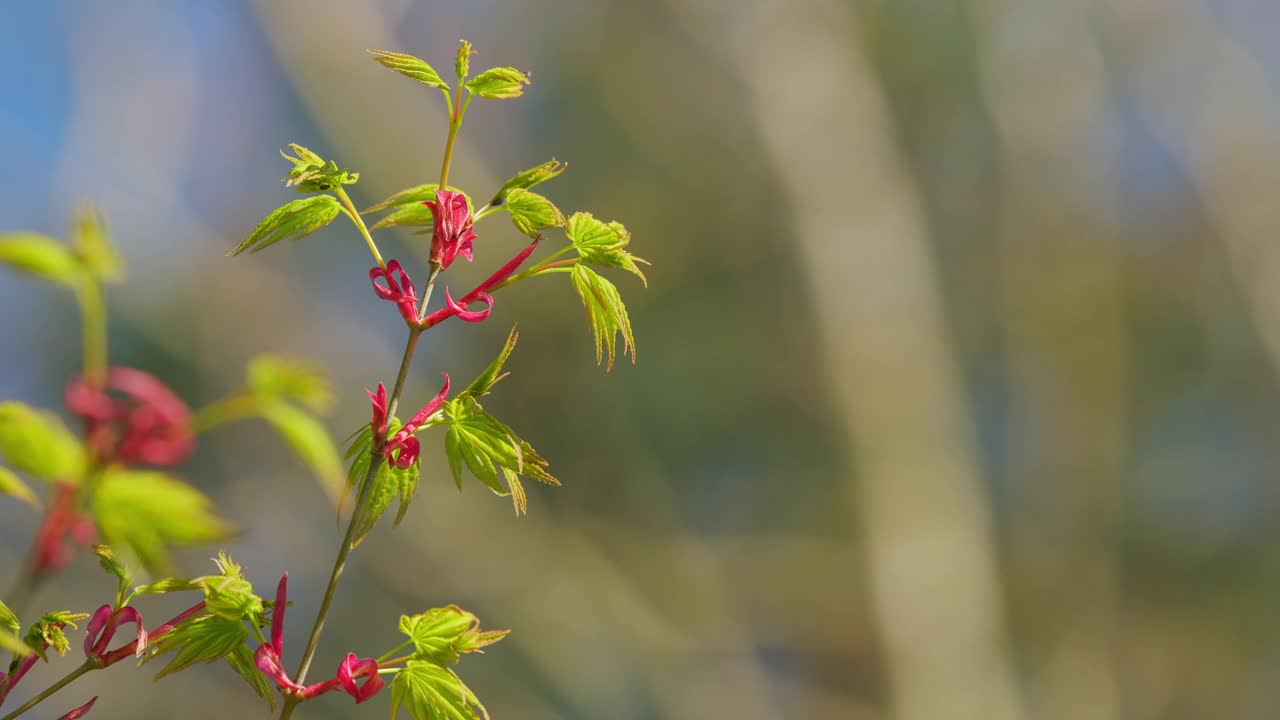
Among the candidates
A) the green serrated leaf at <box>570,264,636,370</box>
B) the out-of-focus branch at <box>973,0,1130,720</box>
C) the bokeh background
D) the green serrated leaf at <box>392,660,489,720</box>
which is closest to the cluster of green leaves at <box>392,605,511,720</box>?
the green serrated leaf at <box>392,660,489,720</box>

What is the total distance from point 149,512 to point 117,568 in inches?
→ 5.0

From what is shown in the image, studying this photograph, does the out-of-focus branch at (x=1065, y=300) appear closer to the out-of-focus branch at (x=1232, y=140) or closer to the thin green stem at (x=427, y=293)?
the out-of-focus branch at (x=1232, y=140)

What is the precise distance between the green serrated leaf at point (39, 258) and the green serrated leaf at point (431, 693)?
162 millimetres

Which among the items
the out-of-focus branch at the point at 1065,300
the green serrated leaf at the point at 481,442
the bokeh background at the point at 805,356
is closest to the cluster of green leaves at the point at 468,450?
the green serrated leaf at the point at 481,442

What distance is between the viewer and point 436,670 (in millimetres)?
312

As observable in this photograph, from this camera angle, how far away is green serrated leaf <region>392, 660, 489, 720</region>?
309mm

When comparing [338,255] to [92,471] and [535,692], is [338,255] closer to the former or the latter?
[535,692]

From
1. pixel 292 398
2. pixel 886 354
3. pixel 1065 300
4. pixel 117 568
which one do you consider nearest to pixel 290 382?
pixel 292 398

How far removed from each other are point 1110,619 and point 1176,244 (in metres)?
1.64

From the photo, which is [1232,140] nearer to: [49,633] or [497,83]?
[497,83]

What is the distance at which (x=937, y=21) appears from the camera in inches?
167

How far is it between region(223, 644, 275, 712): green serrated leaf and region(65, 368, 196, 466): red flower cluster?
0.11 metres

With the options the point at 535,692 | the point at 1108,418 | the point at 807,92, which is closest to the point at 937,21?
the point at 807,92

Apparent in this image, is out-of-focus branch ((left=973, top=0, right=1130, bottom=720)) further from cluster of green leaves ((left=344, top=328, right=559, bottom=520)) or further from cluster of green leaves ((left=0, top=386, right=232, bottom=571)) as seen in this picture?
cluster of green leaves ((left=0, top=386, right=232, bottom=571))
